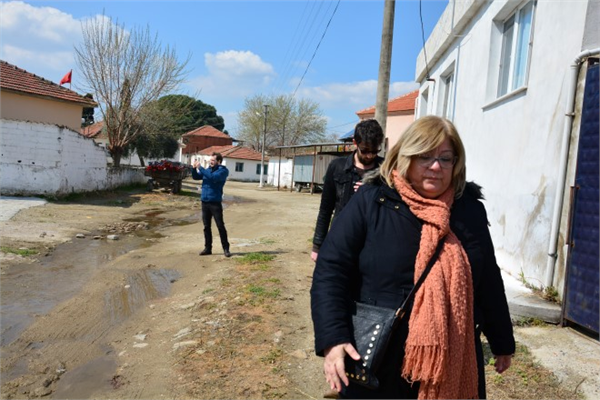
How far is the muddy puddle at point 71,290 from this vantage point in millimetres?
3357

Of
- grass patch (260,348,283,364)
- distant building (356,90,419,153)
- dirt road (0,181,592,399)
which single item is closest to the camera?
dirt road (0,181,592,399)

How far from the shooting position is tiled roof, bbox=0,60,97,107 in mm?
15266

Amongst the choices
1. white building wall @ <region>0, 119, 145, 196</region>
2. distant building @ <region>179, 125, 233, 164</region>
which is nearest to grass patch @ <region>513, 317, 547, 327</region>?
white building wall @ <region>0, 119, 145, 196</region>

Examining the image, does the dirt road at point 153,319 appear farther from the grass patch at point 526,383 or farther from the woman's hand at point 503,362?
the woman's hand at point 503,362

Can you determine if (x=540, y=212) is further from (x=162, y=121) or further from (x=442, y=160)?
(x=162, y=121)

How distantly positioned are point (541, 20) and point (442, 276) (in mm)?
4775

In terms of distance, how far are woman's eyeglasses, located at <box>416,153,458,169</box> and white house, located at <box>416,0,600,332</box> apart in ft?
8.88

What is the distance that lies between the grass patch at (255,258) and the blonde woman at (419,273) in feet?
17.4

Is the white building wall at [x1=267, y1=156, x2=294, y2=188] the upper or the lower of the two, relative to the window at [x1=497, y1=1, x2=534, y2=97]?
lower

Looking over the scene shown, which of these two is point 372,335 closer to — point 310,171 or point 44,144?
point 44,144

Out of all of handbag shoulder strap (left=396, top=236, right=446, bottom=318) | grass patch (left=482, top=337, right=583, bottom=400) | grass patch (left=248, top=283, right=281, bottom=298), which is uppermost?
handbag shoulder strap (left=396, top=236, right=446, bottom=318)

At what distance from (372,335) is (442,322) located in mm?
264

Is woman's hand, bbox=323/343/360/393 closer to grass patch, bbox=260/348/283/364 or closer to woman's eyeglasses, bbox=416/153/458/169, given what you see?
woman's eyeglasses, bbox=416/153/458/169

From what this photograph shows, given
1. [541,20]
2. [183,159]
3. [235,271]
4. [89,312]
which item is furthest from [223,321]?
[183,159]
